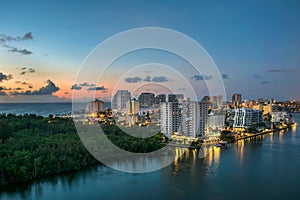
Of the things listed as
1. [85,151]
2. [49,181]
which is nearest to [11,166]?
[49,181]

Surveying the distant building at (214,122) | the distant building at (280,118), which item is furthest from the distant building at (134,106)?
the distant building at (280,118)

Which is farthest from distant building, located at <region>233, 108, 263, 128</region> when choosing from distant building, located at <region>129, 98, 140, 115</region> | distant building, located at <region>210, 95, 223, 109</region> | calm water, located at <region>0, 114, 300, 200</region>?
calm water, located at <region>0, 114, 300, 200</region>

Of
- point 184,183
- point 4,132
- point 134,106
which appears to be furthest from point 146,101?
point 184,183

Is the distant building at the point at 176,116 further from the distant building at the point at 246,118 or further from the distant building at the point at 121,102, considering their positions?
the distant building at the point at 121,102

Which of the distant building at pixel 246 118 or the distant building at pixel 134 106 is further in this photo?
the distant building at pixel 134 106

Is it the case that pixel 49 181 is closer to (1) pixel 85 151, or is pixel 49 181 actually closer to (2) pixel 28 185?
(2) pixel 28 185

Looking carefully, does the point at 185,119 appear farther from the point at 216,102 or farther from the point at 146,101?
the point at 146,101
